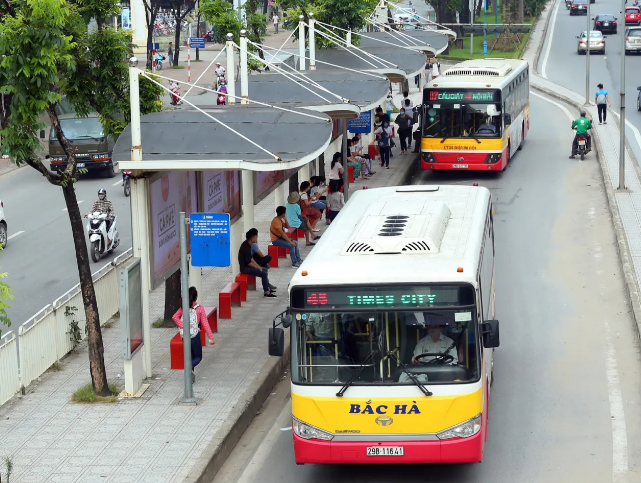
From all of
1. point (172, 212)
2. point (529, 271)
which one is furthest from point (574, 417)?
point (529, 271)

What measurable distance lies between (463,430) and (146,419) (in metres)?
4.25

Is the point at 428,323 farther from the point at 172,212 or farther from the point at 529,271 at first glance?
the point at 529,271

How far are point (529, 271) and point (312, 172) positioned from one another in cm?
835

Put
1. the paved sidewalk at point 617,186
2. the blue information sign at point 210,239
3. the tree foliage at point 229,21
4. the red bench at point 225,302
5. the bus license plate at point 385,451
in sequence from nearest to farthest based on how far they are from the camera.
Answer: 1. the bus license plate at point 385,451
2. the blue information sign at point 210,239
3. the red bench at point 225,302
4. the paved sidewalk at point 617,186
5. the tree foliage at point 229,21

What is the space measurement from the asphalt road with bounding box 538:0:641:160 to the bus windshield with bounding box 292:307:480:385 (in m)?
24.2

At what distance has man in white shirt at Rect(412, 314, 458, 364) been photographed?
11.2m

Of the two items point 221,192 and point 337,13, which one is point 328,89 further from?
point 337,13

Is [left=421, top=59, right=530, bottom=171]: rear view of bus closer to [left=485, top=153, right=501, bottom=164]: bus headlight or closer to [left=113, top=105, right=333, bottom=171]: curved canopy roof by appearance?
[left=485, top=153, right=501, bottom=164]: bus headlight

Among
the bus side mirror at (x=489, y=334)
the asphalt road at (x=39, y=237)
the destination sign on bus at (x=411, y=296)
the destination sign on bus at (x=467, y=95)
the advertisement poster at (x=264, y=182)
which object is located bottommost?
the asphalt road at (x=39, y=237)

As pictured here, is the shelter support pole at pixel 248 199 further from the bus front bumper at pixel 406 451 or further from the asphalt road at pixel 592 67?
the asphalt road at pixel 592 67


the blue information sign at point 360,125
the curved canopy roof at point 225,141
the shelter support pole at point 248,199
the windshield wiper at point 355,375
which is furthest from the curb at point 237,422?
the blue information sign at point 360,125

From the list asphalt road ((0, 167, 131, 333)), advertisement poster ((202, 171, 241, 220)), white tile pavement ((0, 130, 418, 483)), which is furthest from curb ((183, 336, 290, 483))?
asphalt road ((0, 167, 131, 333))

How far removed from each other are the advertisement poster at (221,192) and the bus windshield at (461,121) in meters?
11.1

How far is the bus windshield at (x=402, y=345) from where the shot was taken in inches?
443
